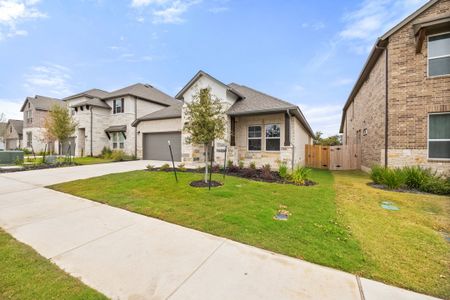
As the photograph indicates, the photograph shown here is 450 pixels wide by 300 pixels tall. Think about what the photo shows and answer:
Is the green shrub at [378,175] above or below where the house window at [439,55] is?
below

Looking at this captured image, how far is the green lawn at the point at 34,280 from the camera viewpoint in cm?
204

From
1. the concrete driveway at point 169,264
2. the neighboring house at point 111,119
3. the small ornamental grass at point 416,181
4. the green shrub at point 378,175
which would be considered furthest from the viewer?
the neighboring house at point 111,119

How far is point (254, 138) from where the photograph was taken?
12.4 meters

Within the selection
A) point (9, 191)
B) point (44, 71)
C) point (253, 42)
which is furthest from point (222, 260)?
point (44, 71)

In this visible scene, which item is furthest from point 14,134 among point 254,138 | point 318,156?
point 318,156

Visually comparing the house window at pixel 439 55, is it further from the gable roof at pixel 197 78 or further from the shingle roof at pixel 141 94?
the shingle roof at pixel 141 94

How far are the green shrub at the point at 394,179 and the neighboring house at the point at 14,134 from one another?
156 feet

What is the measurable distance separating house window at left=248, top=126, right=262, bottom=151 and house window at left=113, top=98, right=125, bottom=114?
14858mm

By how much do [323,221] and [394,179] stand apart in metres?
5.44

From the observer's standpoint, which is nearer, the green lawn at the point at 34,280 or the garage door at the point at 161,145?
the green lawn at the point at 34,280

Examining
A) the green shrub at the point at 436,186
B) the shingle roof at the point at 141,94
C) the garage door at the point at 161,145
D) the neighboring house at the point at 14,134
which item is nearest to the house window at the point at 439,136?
the green shrub at the point at 436,186

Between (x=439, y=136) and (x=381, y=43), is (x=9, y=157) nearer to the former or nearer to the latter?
(x=381, y=43)

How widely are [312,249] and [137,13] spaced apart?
1464 cm

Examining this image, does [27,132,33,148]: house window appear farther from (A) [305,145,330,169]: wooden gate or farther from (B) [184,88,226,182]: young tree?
(A) [305,145,330,169]: wooden gate
